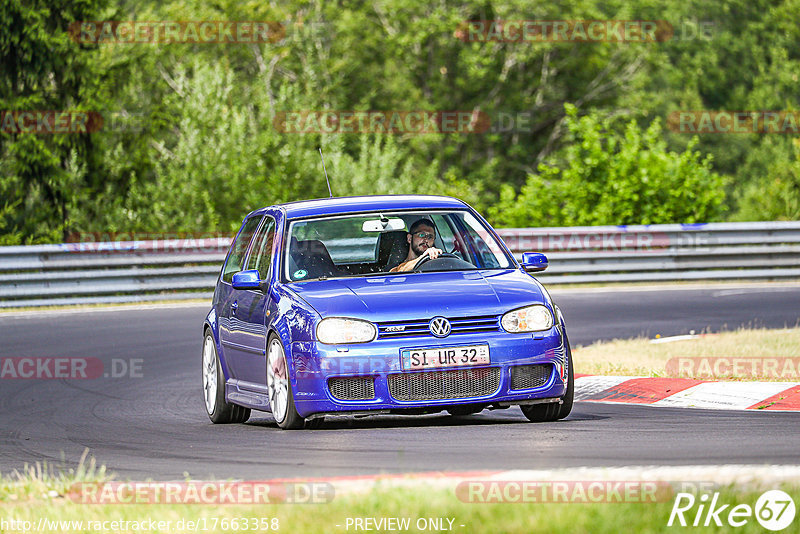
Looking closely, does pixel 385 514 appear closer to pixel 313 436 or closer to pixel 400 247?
pixel 313 436

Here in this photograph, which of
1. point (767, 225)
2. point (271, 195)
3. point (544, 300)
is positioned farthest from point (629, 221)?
point (544, 300)

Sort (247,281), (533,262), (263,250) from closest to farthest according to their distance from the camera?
(247,281) < (533,262) < (263,250)

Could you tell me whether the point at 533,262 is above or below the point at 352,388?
above

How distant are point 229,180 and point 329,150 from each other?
13.0 ft

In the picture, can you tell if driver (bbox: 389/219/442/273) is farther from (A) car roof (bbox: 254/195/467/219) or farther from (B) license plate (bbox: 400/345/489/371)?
(B) license plate (bbox: 400/345/489/371)

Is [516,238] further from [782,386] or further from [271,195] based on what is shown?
[782,386]

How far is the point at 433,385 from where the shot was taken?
841 cm

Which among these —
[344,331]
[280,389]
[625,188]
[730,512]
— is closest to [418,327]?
[344,331]

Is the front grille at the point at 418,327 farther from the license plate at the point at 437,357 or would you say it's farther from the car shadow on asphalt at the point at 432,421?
the car shadow on asphalt at the point at 432,421

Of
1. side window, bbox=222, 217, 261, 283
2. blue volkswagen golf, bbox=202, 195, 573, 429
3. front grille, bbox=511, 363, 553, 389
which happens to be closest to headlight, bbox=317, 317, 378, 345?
blue volkswagen golf, bbox=202, 195, 573, 429

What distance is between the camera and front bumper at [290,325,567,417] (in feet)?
27.5

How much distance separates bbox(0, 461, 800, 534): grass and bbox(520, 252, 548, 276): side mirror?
3803mm

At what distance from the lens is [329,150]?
31797 millimetres

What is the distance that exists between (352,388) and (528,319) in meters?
1.16
